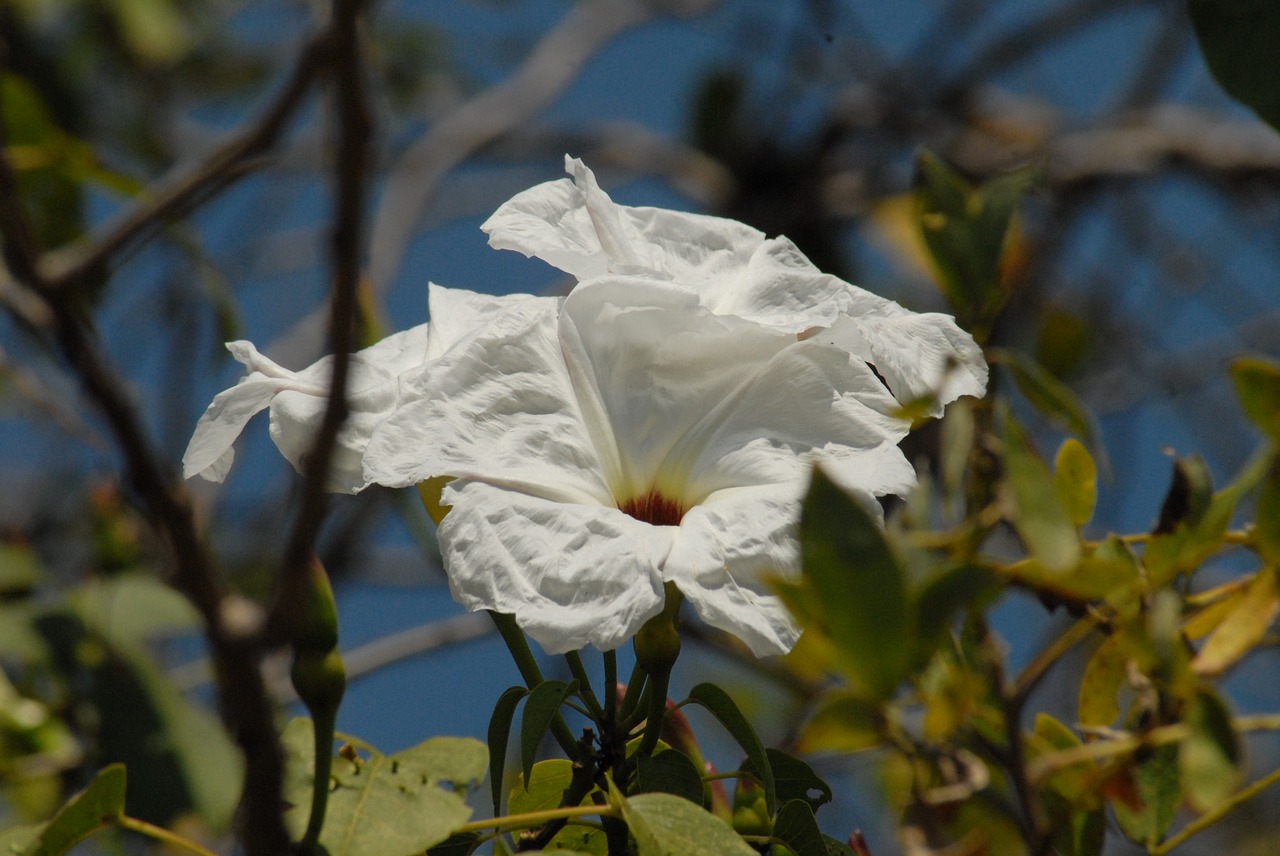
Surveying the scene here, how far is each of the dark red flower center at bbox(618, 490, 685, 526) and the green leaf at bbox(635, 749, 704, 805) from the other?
21 cm

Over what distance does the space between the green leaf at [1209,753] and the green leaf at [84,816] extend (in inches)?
31.8

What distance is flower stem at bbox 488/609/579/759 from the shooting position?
111 cm

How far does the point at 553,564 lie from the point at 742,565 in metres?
0.15

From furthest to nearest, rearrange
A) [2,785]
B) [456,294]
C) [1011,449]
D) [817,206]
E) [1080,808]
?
[817,206]
[2,785]
[456,294]
[1080,808]
[1011,449]

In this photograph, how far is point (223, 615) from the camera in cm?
76

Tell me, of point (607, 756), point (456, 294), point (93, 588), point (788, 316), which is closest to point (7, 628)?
point (93, 588)

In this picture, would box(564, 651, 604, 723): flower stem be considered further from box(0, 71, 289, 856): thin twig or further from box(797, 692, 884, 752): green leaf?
box(0, 71, 289, 856): thin twig

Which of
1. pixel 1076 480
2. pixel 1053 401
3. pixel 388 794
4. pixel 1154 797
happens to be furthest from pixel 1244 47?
pixel 388 794

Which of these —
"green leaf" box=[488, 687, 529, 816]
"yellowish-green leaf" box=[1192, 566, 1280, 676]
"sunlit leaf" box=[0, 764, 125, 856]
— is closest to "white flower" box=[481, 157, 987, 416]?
"yellowish-green leaf" box=[1192, 566, 1280, 676]

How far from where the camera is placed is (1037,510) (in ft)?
2.83

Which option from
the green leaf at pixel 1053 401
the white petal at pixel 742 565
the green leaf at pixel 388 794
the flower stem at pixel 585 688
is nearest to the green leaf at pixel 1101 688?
the green leaf at pixel 1053 401

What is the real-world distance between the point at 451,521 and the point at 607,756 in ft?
0.88

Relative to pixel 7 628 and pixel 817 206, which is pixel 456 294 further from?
pixel 817 206

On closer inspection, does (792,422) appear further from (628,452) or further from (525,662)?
(525,662)
